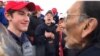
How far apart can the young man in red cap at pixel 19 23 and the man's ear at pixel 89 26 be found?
117 centimetres

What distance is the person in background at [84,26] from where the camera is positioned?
6.30 ft

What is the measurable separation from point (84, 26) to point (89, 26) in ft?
0.10

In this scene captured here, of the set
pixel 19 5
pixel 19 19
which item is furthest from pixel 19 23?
pixel 19 5

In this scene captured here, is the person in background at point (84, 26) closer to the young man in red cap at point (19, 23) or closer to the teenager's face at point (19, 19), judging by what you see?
the young man in red cap at point (19, 23)

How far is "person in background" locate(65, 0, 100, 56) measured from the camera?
1920 millimetres

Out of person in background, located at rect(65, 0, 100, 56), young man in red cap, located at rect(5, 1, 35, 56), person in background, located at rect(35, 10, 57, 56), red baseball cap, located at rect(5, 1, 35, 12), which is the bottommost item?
person in background, located at rect(35, 10, 57, 56)

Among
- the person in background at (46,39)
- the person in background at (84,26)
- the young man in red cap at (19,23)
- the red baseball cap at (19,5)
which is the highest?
the person in background at (84,26)

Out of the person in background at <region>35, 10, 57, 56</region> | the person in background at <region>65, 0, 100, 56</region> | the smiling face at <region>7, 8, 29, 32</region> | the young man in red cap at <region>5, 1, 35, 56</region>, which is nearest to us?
the person in background at <region>65, 0, 100, 56</region>

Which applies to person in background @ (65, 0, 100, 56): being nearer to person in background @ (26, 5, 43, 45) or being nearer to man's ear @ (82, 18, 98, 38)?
man's ear @ (82, 18, 98, 38)

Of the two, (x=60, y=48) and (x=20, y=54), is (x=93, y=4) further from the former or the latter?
(x=60, y=48)

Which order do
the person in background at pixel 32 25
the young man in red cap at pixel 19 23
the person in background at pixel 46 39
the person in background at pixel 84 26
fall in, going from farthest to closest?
the person in background at pixel 32 25 → the person in background at pixel 46 39 → the young man in red cap at pixel 19 23 → the person in background at pixel 84 26

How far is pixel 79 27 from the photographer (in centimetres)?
200

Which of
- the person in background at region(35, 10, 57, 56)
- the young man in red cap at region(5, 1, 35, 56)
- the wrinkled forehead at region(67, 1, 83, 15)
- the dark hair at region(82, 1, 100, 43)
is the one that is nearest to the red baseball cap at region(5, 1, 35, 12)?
the young man in red cap at region(5, 1, 35, 56)

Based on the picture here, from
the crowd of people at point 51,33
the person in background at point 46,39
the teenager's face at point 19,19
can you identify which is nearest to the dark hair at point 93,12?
the crowd of people at point 51,33
